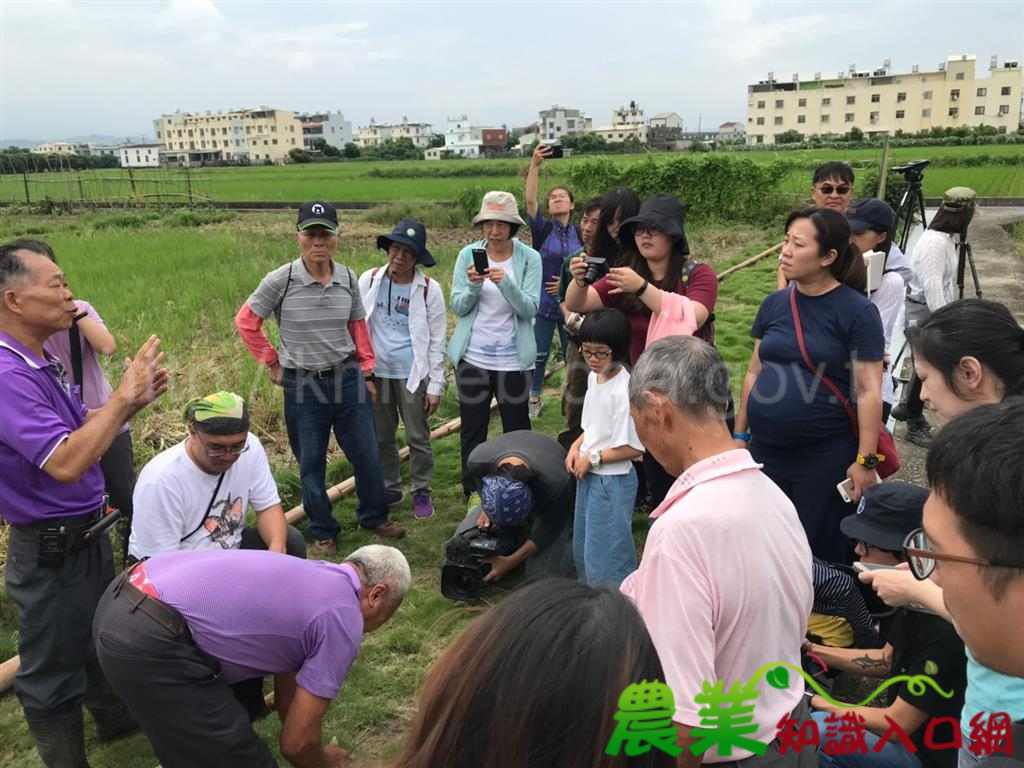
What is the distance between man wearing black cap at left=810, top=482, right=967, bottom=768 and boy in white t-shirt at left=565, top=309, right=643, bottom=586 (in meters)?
1.04

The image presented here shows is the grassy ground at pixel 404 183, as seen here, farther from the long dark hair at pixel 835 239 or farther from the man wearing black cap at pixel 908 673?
the man wearing black cap at pixel 908 673

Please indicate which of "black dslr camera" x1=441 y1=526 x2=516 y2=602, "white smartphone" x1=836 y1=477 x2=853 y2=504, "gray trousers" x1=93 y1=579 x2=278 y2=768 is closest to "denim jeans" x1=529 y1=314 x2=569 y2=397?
"black dslr camera" x1=441 y1=526 x2=516 y2=602

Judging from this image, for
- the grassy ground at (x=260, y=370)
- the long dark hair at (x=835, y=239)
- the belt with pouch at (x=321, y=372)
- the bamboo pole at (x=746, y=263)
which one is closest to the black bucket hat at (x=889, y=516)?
the long dark hair at (x=835, y=239)

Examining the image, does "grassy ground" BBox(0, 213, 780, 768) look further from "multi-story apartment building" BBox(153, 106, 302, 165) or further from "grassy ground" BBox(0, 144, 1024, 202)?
"multi-story apartment building" BBox(153, 106, 302, 165)

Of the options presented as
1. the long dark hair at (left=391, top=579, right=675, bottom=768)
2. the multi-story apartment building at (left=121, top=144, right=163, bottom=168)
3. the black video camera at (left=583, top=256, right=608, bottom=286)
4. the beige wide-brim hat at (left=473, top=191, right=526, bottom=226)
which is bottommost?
the long dark hair at (left=391, top=579, right=675, bottom=768)

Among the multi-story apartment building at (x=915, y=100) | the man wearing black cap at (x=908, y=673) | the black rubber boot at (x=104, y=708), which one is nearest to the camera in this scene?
the man wearing black cap at (x=908, y=673)

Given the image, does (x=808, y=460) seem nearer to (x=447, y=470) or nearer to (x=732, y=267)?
(x=447, y=470)

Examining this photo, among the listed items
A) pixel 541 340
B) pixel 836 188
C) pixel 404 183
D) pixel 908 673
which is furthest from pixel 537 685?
pixel 404 183

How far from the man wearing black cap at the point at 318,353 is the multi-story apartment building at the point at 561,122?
80379 millimetres

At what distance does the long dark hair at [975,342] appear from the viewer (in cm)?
190

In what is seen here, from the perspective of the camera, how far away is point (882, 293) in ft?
12.5

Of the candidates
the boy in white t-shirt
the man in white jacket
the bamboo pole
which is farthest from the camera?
the bamboo pole

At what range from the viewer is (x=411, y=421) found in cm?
434

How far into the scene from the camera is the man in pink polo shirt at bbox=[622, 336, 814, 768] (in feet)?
4.58
